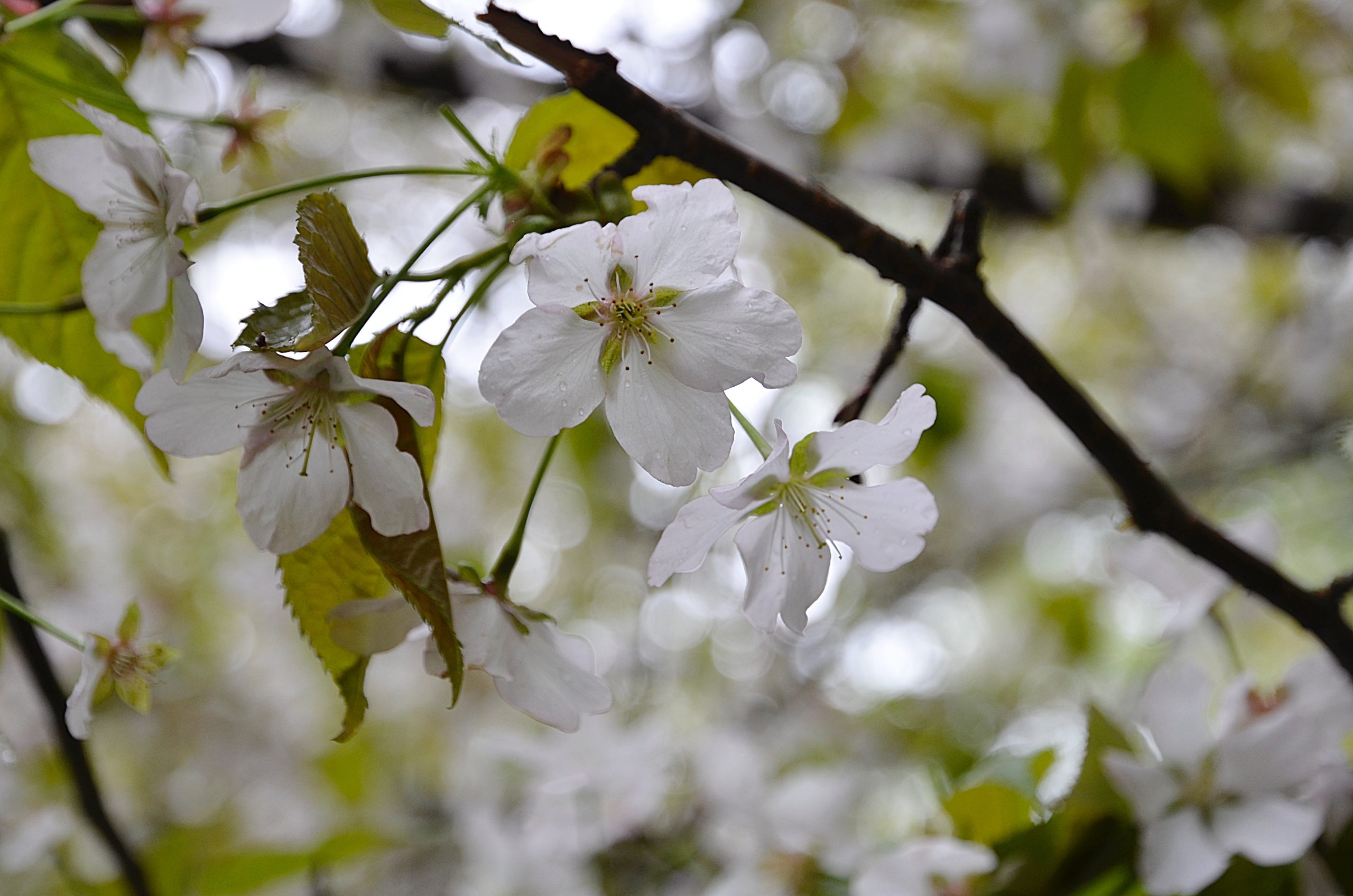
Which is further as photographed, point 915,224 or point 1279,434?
point 915,224

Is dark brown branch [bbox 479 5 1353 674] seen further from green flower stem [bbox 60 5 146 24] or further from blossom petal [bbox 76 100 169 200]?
green flower stem [bbox 60 5 146 24]

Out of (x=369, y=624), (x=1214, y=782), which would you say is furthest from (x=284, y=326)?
(x=1214, y=782)

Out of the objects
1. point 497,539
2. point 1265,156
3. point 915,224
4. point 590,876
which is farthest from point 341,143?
point 1265,156

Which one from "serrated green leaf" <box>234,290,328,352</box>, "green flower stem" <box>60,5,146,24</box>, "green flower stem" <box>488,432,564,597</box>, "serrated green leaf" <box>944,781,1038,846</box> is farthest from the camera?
"serrated green leaf" <box>944,781,1038,846</box>

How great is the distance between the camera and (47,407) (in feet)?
8.23

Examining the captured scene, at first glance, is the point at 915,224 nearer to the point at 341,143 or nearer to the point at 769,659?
the point at 769,659

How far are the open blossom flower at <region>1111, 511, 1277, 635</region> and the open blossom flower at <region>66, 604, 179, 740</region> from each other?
651 millimetres

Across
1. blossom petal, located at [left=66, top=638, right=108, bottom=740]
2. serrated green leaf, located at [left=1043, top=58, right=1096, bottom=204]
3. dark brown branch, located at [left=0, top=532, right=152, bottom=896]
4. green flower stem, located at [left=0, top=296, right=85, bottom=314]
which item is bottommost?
dark brown branch, located at [left=0, top=532, right=152, bottom=896]

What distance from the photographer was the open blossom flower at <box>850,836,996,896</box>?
587 millimetres

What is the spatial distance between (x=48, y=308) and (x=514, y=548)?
0.29 metres

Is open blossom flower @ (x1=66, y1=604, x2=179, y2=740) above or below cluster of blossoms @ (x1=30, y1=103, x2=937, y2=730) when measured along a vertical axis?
below

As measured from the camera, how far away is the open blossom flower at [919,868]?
587 millimetres

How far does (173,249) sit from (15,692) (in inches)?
89.9

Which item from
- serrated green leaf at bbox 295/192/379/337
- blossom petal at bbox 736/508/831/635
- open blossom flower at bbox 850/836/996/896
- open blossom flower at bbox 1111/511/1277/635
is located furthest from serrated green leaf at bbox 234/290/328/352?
open blossom flower at bbox 1111/511/1277/635
